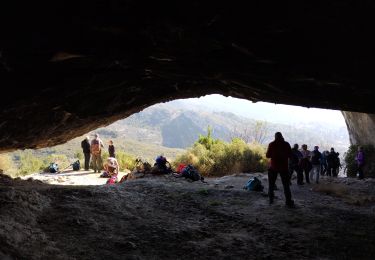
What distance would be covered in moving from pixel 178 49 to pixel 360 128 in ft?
61.7

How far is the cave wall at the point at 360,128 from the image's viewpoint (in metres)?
21.2

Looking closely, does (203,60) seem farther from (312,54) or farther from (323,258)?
(323,258)

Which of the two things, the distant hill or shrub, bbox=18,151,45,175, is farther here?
the distant hill

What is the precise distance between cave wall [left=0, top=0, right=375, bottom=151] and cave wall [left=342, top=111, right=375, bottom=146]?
1316 centimetres

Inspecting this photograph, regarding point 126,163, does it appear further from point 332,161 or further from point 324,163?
point 332,161

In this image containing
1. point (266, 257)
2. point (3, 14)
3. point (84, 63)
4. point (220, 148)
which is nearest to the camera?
point (3, 14)

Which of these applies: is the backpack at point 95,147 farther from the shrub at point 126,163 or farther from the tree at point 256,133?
the tree at point 256,133

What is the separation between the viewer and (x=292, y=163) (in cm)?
1414

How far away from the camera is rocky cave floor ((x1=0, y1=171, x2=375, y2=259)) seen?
5.83 metres

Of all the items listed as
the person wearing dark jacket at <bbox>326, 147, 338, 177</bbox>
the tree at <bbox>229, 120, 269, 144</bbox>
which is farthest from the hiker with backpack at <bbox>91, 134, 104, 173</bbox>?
the tree at <bbox>229, 120, 269, 144</bbox>

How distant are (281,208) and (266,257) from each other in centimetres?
331

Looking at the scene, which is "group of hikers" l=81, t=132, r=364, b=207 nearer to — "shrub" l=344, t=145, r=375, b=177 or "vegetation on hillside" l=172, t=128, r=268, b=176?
"shrub" l=344, t=145, r=375, b=177

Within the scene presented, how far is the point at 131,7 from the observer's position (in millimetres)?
5410

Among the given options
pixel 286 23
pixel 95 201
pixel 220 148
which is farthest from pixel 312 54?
pixel 220 148
